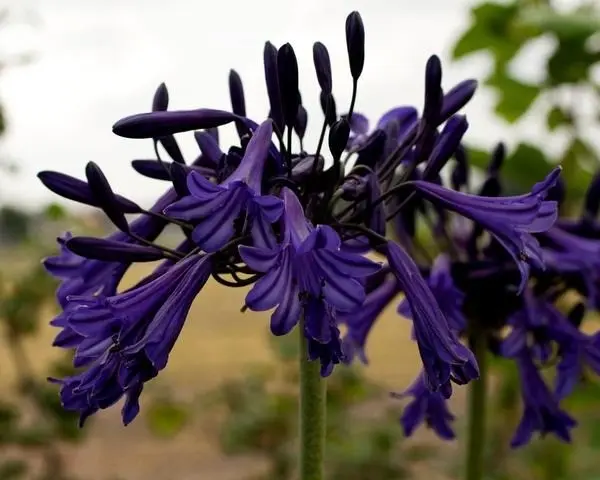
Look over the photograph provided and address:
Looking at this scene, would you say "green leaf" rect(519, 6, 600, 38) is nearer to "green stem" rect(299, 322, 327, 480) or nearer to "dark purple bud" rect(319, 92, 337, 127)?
"dark purple bud" rect(319, 92, 337, 127)

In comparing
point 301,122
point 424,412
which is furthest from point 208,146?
point 424,412

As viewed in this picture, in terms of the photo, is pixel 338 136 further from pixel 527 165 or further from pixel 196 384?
pixel 196 384

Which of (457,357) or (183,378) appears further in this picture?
(183,378)

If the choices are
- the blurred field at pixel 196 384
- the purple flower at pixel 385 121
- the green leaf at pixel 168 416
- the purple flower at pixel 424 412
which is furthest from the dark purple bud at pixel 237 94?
the blurred field at pixel 196 384

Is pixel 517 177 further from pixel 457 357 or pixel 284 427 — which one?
pixel 457 357

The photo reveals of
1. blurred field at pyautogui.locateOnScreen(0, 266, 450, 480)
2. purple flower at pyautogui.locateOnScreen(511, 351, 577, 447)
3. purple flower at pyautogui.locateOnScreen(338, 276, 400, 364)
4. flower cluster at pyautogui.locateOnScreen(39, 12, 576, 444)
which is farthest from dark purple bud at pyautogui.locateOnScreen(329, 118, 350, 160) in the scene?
blurred field at pyautogui.locateOnScreen(0, 266, 450, 480)

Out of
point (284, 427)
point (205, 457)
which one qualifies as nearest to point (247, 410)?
point (284, 427)
